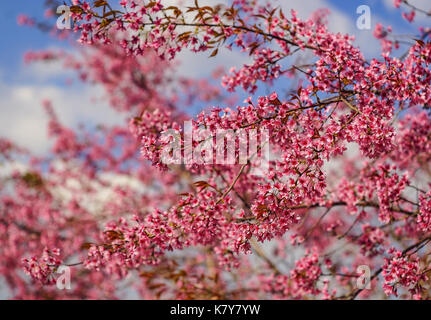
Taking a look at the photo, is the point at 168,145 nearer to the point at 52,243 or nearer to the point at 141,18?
the point at 141,18

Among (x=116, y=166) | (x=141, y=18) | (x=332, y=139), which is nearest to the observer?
(x=332, y=139)

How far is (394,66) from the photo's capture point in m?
3.11

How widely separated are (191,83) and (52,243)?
585 centimetres

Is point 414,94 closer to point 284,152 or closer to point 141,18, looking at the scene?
point 284,152

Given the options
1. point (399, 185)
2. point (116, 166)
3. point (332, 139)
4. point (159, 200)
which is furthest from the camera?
point (116, 166)

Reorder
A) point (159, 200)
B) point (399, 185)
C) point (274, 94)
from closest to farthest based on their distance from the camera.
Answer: point (274, 94)
point (399, 185)
point (159, 200)

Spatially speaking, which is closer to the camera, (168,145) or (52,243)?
(168,145)

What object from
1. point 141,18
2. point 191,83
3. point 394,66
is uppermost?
point 191,83

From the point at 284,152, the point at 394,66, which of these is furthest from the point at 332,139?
the point at 394,66

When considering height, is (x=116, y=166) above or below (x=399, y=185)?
above
